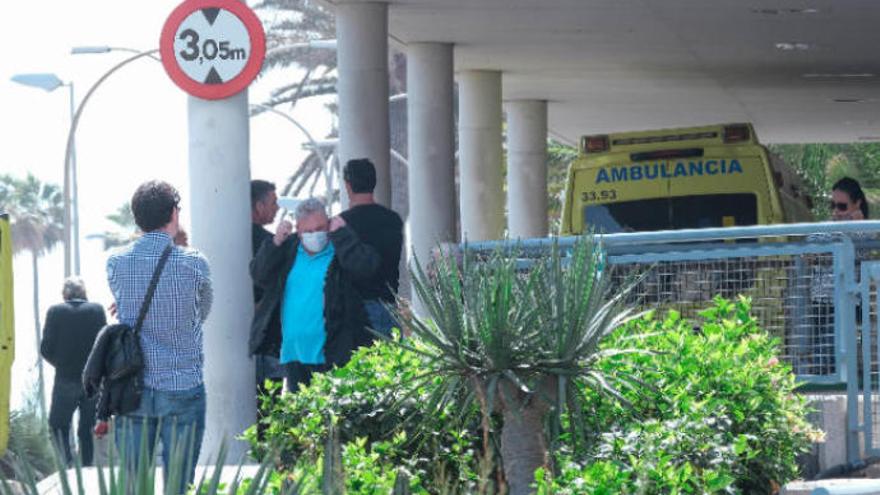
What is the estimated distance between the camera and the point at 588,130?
111ft

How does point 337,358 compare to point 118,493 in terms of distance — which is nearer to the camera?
point 118,493

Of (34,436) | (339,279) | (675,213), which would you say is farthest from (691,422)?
(34,436)

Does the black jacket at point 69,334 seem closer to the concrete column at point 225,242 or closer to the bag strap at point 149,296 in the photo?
the concrete column at point 225,242

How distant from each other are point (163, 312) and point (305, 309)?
1.61 metres

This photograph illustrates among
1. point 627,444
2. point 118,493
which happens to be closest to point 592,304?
point 627,444

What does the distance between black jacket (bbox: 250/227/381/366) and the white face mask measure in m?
0.06

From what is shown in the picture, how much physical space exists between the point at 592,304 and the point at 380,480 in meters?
1.05

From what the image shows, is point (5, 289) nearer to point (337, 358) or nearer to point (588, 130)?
point (337, 358)

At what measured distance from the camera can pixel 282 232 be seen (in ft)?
32.8

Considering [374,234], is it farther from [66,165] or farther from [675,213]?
[66,165]

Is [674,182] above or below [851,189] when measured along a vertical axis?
above

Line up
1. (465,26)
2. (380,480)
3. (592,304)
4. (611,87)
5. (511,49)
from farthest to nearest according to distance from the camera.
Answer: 1. (611,87)
2. (511,49)
3. (465,26)
4. (592,304)
5. (380,480)

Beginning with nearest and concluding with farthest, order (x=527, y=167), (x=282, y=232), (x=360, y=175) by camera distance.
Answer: (x=282, y=232) → (x=360, y=175) → (x=527, y=167)

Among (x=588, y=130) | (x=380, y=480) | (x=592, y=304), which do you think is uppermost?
(x=588, y=130)
